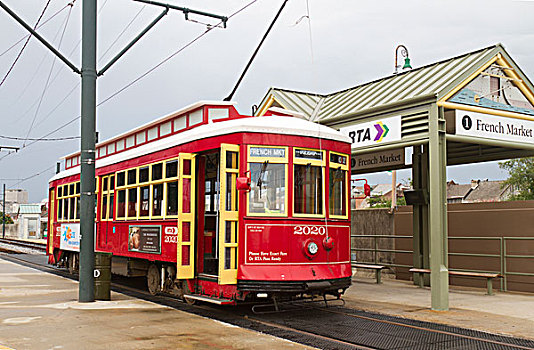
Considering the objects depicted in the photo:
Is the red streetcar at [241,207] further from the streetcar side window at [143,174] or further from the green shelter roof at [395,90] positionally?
the green shelter roof at [395,90]

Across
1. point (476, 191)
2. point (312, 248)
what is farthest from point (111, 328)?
point (476, 191)

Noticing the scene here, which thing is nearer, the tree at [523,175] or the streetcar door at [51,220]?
the streetcar door at [51,220]

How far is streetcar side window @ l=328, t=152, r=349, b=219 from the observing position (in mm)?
10477

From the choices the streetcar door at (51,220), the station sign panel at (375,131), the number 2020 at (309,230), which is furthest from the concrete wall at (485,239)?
the streetcar door at (51,220)

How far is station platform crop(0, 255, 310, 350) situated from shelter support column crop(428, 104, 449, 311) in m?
4.29

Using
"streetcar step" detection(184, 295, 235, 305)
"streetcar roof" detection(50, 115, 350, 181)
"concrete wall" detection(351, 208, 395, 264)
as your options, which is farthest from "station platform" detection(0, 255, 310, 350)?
"concrete wall" detection(351, 208, 395, 264)

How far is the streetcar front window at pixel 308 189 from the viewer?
10062mm

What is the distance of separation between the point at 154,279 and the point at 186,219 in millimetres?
2349

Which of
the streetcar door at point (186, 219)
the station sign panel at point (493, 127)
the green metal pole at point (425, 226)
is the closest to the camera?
the streetcar door at point (186, 219)

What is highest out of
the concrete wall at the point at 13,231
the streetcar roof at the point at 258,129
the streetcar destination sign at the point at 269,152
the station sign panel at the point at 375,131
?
the station sign panel at the point at 375,131

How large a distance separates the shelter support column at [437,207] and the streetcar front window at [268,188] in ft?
10.3

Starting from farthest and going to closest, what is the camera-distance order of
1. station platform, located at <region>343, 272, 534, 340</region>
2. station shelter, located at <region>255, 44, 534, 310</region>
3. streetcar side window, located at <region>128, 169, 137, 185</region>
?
1. streetcar side window, located at <region>128, 169, 137, 185</region>
2. station shelter, located at <region>255, 44, 534, 310</region>
3. station platform, located at <region>343, 272, 534, 340</region>

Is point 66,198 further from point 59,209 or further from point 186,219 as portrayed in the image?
point 186,219

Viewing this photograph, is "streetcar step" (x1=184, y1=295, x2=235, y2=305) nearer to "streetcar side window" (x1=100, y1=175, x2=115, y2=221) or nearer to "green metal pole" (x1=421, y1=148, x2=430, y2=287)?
"streetcar side window" (x1=100, y1=175, x2=115, y2=221)
